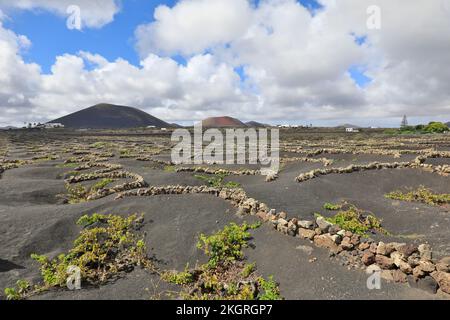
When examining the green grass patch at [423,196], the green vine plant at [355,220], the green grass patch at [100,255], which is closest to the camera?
the green grass patch at [100,255]

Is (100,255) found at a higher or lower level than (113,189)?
lower

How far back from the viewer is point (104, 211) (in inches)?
562

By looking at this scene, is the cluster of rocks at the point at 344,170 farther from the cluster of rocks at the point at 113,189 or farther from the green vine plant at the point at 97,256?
the green vine plant at the point at 97,256

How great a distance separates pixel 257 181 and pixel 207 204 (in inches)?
304

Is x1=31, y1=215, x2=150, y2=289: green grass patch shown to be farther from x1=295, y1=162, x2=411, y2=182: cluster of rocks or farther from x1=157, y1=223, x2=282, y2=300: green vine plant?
x1=295, y1=162, x2=411, y2=182: cluster of rocks

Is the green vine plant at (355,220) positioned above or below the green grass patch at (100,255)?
above

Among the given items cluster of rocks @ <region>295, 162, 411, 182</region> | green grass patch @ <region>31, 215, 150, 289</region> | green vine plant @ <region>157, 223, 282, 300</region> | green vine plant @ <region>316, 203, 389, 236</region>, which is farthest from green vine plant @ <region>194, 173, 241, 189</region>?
green vine plant @ <region>157, 223, 282, 300</region>

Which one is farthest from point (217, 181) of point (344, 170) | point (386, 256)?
point (386, 256)

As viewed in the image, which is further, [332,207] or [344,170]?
[344,170]

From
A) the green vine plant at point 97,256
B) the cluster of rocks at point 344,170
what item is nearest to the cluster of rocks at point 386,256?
the green vine plant at point 97,256

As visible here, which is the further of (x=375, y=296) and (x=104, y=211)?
(x=104, y=211)

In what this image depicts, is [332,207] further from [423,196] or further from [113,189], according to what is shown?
[113,189]
